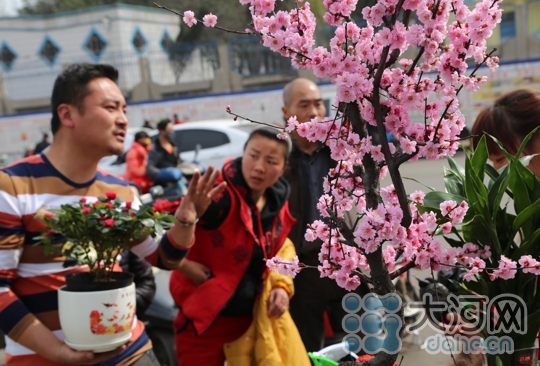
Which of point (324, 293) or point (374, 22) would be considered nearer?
point (374, 22)

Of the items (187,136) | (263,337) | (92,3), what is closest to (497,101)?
(263,337)

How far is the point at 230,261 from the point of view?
278 centimetres

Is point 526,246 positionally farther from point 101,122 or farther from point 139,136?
point 139,136

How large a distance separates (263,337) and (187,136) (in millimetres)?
8483

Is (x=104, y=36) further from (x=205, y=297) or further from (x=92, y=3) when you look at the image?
(x=205, y=297)

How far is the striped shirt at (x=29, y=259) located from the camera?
2066 mm

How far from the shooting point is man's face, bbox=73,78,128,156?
7.49ft

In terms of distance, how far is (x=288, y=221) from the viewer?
306 centimetres

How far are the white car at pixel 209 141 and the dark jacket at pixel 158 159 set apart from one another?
214 centimetres

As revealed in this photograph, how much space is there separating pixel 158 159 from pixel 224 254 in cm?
540

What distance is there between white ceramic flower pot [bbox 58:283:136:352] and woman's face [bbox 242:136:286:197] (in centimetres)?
92

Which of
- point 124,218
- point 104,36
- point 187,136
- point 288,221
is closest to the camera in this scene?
point 124,218

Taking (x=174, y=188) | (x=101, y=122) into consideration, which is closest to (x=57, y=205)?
(x=101, y=122)

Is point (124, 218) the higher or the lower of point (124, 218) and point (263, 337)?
the higher
